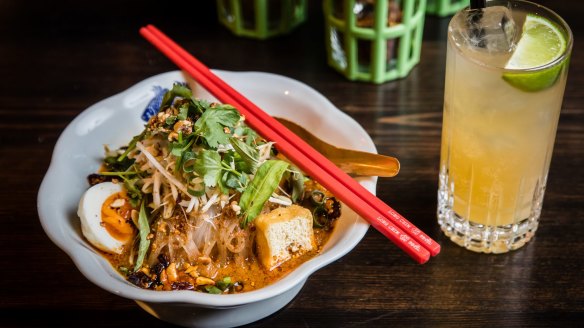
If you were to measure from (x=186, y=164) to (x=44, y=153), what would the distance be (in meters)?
0.72

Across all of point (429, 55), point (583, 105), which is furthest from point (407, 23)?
point (583, 105)

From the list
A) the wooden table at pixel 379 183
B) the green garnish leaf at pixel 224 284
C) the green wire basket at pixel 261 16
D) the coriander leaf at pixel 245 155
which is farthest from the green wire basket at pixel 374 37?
the green garnish leaf at pixel 224 284

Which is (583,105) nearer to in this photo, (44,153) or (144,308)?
(144,308)

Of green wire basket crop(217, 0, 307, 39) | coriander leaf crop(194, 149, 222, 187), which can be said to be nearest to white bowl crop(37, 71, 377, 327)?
coriander leaf crop(194, 149, 222, 187)

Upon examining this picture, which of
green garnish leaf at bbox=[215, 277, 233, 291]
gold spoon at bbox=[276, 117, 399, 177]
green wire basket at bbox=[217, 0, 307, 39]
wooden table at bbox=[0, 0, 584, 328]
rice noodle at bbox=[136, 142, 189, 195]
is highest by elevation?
rice noodle at bbox=[136, 142, 189, 195]

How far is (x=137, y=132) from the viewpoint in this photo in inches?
82.8

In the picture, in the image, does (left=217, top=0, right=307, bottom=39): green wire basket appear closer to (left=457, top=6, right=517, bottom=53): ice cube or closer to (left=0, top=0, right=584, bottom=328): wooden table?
(left=0, top=0, right=584, bottom=328): wooden table

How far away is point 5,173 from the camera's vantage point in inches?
87.2

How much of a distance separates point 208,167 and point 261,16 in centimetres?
106

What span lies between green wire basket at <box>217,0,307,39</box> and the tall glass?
0.97 m

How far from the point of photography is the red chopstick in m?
1.61

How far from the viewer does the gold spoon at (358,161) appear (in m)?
1.79

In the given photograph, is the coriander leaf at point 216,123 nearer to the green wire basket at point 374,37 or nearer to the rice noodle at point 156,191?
the rice noodle at point 156,191

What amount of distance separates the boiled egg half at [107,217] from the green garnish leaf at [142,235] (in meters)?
0.05
